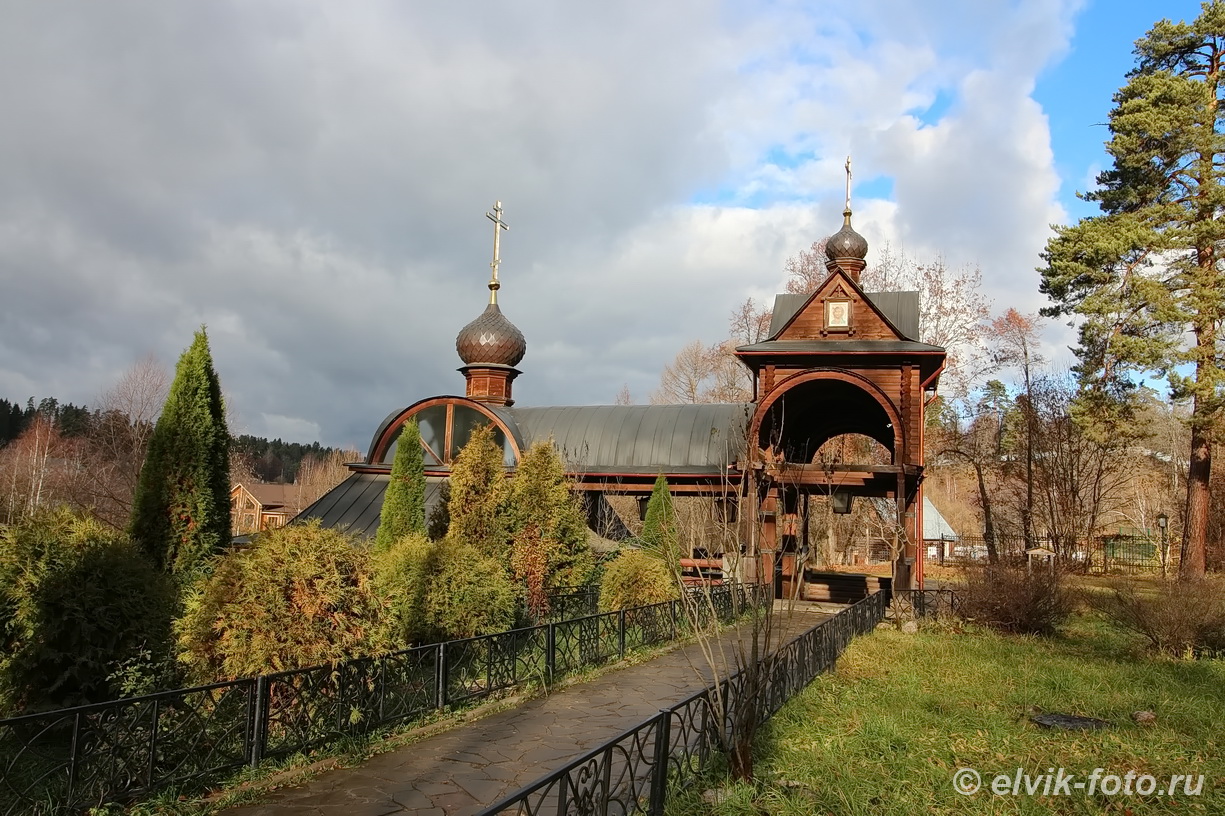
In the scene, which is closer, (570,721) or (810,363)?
(570,721)

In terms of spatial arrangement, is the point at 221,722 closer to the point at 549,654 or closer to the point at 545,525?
the point at 549,654

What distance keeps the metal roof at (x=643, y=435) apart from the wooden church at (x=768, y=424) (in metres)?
0.04

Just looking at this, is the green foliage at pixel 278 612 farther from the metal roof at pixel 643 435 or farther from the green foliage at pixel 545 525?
the metal roof at pixel 643 435

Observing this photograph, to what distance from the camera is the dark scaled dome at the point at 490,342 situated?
23.5 m

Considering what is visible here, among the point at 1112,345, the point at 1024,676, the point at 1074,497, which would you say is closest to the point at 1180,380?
the point at 1112,345

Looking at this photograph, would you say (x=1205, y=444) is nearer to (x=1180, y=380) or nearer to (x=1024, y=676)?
(x=1180, y=380)

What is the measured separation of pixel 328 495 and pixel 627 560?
10.6m

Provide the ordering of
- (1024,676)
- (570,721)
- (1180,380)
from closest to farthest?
(570,721)
(1024,676)
(1180,380)

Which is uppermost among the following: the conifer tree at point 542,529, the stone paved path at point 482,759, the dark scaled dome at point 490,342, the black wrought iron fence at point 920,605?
the dark scaled dome at point 490,342

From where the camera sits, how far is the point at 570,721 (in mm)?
7758

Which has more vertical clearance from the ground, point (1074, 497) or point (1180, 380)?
point (1180, 380)

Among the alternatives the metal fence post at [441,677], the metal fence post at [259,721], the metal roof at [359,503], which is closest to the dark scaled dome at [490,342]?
the metal roof at [359,503]

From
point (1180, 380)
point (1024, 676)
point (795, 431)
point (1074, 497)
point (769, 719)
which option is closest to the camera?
point (769, 719)

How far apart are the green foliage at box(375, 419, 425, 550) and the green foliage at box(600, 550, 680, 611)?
3.26 meters
